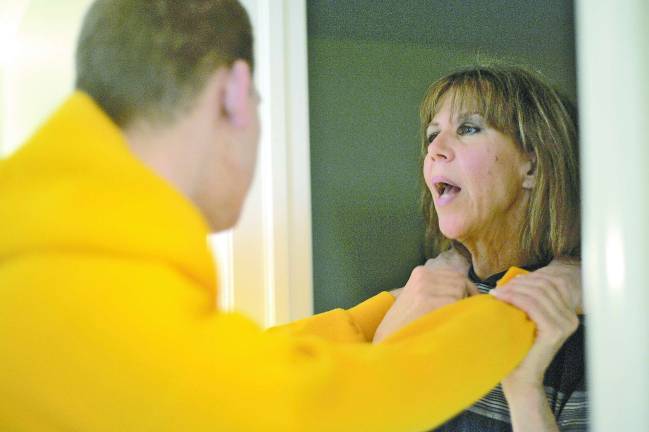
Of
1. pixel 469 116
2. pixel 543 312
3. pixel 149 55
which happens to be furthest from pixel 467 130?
pixel 149 55

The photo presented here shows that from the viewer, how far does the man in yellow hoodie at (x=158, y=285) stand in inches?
16.2

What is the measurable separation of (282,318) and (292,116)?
0.25m

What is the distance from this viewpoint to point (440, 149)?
0.72 metres

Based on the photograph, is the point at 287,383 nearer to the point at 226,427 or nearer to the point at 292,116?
the point at 226,427

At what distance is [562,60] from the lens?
2.11 ft

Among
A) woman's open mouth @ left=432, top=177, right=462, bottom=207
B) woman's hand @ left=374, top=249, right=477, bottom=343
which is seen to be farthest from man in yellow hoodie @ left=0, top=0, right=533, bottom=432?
woman's open mouth @ left=432, top=177, right=462, bottom=207

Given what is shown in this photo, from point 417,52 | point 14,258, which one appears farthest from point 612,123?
point 14,258

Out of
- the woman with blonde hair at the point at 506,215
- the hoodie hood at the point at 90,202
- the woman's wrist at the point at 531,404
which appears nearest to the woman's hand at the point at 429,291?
the woman with blonde hair at the point at 506,215

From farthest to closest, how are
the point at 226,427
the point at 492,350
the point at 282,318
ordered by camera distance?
the point at 282,318
the point at 492,350
the point at 226,427

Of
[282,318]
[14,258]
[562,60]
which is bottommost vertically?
[282,318]

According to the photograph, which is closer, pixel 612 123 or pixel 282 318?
pixel 612 123

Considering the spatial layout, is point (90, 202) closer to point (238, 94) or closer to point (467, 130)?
point (238, 94)

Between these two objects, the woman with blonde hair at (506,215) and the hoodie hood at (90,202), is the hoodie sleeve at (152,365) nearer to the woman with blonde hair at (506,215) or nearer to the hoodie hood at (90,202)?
the hoodie hood at (90,202)

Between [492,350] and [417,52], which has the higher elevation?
[417,52]
